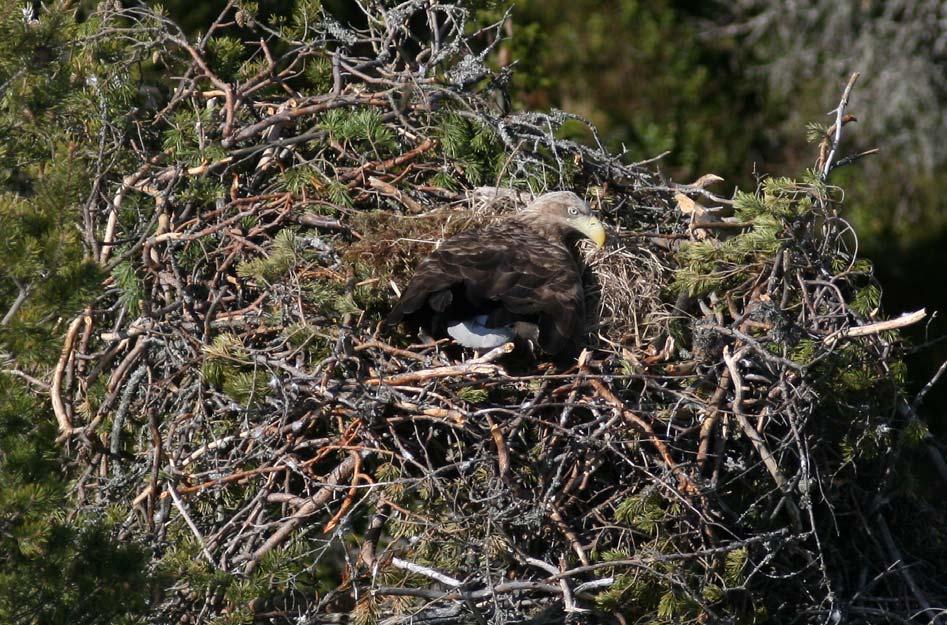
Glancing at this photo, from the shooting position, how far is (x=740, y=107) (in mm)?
10070

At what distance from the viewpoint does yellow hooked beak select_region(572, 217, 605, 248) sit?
5723 mm

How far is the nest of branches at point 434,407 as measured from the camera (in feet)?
15.5

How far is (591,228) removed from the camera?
18.9 feet

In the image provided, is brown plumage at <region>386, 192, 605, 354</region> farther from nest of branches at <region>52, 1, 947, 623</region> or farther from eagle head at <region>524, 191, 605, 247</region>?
eagle head at <region>524, 191, 605, 247</region>

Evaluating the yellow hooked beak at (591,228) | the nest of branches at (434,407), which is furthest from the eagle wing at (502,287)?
the yellow hooked beak at (591,228)

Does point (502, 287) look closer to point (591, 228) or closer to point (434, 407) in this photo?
point (434, 407)

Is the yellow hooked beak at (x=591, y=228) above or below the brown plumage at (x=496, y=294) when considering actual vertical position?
below

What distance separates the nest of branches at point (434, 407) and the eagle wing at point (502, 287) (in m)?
0.19

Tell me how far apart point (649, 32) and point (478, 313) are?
547 centimetres

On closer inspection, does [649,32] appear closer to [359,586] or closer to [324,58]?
[324,58]

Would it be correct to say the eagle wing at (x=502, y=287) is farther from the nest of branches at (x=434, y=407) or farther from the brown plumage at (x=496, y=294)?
the nest of branches at (x=434, y=407)

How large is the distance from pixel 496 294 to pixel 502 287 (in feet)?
0.21

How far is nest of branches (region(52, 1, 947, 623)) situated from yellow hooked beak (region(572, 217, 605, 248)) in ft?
0.52

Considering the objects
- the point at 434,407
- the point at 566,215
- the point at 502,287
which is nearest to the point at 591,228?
the point at 566,215
